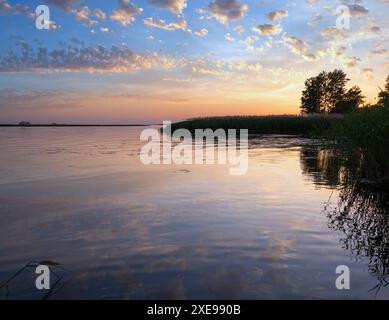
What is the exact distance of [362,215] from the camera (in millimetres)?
10828

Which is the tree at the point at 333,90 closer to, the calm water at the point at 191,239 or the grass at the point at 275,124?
the grass at the point at 275,124

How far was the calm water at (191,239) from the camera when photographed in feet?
20.0

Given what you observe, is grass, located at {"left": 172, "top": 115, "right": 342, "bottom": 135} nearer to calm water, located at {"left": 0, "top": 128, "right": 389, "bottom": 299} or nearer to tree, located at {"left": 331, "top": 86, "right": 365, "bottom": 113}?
tree, located at {"left": 331, "top": 86, "right": 365, "bottom": 113}

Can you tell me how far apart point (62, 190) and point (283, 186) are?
9111mm

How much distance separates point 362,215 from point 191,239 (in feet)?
18.2

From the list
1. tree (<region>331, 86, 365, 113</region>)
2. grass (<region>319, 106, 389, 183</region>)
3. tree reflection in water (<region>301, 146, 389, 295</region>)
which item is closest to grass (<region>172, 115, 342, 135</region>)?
tree (<region>331, 86, 365, 113</region>)

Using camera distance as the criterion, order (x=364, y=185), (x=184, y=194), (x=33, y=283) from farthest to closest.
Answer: (x=364, y=185)
(x=184, y=194)
(x=33, y=283)

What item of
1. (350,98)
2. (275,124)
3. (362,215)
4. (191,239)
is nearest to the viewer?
(191,239)

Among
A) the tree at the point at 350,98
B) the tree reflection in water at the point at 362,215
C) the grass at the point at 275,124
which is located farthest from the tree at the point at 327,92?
the tree reflection in water at the point at 362,215

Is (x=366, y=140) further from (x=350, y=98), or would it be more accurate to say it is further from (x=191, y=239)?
(x=350, y=98)

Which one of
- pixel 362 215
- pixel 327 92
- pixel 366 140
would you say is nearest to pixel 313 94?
pixel 327 92
